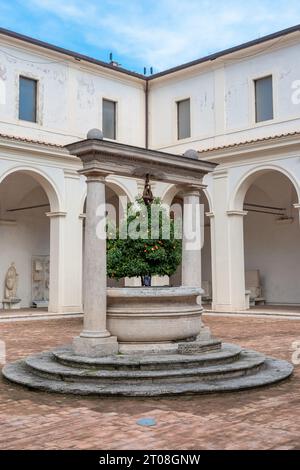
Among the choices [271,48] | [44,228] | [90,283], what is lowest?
[90,283]

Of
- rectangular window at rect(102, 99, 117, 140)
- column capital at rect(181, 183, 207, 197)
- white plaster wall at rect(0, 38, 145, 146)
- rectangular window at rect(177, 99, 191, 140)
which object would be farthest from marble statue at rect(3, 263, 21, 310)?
column capital at rect(181, 183, 207, 197)

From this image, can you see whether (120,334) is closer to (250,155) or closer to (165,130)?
(250,155)

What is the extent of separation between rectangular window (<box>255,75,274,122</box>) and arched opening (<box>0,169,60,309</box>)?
8.07m

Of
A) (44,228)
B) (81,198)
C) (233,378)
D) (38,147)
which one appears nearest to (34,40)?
(38,147)

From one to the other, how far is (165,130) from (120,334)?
1394 centimetres

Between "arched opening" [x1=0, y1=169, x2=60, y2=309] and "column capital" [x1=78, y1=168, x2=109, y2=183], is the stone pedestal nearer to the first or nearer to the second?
"arched opening" [x1=0, y1=169, x2=60, y2=309]

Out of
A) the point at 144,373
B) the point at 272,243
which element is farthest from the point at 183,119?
the point at 144,373

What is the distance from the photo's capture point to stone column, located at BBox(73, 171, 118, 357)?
7426mm

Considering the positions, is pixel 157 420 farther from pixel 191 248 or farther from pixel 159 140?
pixel 159 140

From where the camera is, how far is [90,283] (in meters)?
7.54

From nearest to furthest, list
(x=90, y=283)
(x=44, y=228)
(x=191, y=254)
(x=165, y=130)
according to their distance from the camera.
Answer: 1. (x=90, y=283)
2. (x=191, y=254)
3. (x=165, y=130)
4. (x=44, y=228)

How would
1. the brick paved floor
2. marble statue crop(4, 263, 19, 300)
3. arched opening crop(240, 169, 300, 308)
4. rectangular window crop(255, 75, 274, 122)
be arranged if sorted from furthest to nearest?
arched opening crop(240, 169, 300, 308)
marble statue crop(4, 263, 19, 300)
rectangular window crop(255, 75, 274, 122)
the brick paved floor

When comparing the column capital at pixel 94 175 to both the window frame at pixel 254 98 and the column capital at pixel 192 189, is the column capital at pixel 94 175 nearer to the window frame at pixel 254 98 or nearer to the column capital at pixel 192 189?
the column capital at pixel 192 189

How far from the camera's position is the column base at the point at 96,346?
7.37m
